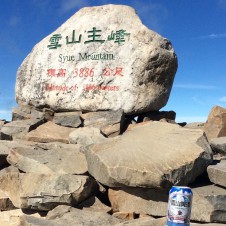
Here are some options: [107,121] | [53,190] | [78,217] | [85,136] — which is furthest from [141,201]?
[107,121]

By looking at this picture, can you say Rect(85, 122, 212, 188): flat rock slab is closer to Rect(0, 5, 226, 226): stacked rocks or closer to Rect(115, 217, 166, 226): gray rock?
Rect(0, 5, 226, 226): stacked rocks

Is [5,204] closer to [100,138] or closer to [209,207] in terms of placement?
[100,138]

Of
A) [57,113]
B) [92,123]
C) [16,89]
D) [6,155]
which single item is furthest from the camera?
[16,89]

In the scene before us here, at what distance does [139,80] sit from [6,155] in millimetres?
3724

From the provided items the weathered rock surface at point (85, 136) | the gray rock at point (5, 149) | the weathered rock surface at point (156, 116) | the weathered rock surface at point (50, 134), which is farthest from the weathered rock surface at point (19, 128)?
the weathered rock surface at point (156, 116)

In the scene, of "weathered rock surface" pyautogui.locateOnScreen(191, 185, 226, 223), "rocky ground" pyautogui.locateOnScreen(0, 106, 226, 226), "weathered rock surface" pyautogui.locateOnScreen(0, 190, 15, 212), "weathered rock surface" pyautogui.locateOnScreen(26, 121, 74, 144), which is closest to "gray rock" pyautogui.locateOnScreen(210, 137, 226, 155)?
"rocky ground" pyautogui.locateOnScreen(0, 106, 226, 226)

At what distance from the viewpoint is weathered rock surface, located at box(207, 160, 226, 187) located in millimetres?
6703

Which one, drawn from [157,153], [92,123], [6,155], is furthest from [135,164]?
[92,123]

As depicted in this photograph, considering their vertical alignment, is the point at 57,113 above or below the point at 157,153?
above

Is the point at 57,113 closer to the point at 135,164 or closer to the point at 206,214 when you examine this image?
the point at 135,164

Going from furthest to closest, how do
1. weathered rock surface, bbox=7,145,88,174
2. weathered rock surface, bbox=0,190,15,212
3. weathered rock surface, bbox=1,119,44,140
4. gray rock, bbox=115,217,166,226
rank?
weathered rock surface, bbox=1,119,44,140 → weathered rock surface, bbox=0,190,15,212 → weathered rock surface, bbox=7,145,88,174 → gray rock, bbox=115,217,166,226

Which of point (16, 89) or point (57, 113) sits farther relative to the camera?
point (16, 89)

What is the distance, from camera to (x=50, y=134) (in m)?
10.4

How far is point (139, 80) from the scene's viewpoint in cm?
1076
